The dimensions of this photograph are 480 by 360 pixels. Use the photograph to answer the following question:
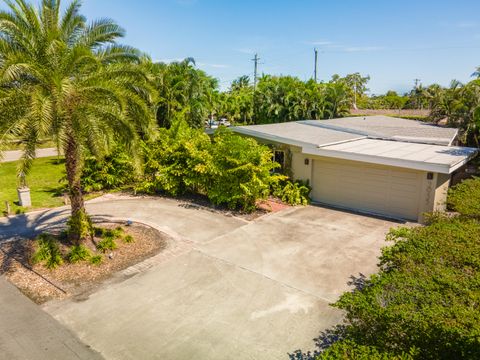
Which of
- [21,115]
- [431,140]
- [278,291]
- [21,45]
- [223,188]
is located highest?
[21,45]

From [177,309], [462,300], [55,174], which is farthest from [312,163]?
[55,174]

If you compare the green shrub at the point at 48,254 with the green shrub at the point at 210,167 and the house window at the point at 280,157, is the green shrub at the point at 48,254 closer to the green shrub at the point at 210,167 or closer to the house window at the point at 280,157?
the green shrub at the point at 210,167

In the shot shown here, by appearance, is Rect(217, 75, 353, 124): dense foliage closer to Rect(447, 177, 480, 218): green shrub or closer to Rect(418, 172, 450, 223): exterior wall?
Rect(418, 172, 450, 223): exterior wall

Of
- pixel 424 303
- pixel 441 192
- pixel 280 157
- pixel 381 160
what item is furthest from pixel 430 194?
pixel 424 303

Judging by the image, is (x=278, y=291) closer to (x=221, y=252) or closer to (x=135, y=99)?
(x=221, y=252)

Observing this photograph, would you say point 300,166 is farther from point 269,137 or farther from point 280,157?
point 269,137

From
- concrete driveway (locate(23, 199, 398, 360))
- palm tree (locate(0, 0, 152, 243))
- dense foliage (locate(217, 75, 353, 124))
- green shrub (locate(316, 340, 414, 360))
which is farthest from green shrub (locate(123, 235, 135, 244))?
dense foliage (locate(217, 75, 353, 124))
